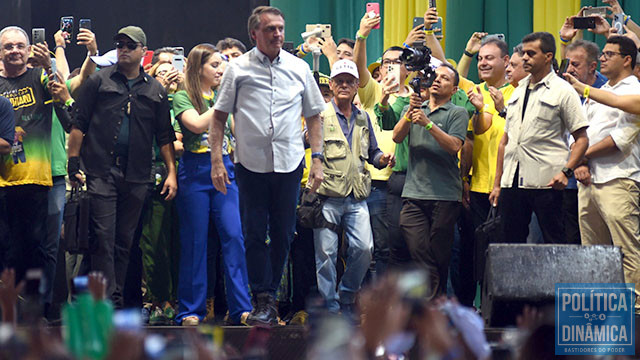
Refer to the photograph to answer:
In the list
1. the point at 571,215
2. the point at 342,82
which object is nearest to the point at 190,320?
the point at 342,82

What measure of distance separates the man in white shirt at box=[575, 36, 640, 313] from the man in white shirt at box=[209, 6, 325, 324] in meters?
1.63

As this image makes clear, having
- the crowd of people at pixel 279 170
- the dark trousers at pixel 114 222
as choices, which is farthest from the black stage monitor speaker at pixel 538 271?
the dark trousers at pixel 114 222

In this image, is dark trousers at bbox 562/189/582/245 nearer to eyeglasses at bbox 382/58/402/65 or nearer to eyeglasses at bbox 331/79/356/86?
eyeglasses at bbox 382/58/402/65

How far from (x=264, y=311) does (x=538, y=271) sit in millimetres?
1362

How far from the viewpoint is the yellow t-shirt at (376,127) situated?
213 inches

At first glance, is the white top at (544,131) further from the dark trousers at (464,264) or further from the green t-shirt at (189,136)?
the green t-shirt at (189,136)

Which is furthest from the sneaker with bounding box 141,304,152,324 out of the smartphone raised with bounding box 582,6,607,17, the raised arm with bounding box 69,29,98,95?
the smartphone raised with bounding box 582,6,607,17

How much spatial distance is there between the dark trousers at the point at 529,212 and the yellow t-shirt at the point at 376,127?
2.63 feet

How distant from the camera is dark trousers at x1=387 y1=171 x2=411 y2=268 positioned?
17.0 ft

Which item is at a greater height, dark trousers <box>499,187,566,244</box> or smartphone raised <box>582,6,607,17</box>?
smartphone raised <box>582,6,607,17</box>

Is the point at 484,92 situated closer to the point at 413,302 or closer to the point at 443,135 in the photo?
the point at 443,135

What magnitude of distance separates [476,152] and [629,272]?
1176mm

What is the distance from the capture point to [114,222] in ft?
15.4

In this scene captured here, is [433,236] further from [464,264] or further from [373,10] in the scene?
[373,10]
